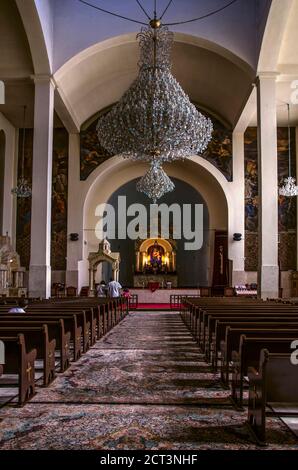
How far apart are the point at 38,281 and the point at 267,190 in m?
6.49

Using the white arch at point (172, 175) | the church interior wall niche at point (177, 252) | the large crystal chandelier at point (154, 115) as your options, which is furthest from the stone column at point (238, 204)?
the large crystal chandelier at point (154, 115)

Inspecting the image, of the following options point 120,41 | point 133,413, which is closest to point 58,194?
point 120,41

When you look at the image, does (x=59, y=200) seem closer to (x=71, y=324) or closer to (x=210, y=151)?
(x=210, y=151)

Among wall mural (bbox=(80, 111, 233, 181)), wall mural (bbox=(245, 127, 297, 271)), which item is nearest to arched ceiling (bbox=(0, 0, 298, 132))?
wall mural (bbox=(80, 111, 233, 181))

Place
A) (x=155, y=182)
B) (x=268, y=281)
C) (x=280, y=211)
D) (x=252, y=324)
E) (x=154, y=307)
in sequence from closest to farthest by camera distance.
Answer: (x=252, y=324) → (x=268, y=281) → (x=155, y=182) → (x=154, y=307) → (x=280, y=211)

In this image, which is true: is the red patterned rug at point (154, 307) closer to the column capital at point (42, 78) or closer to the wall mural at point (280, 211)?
the wall mural at point (280, 211)

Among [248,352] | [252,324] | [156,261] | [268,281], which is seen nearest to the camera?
[248,352]

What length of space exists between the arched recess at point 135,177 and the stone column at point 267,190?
6096 mm

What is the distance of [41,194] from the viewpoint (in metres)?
12.6

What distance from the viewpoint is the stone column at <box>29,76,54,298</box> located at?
40.6ft

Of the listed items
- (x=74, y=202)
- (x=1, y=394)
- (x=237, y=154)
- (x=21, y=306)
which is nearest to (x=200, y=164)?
(x=237, y=154)

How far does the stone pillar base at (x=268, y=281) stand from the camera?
12.0 metres

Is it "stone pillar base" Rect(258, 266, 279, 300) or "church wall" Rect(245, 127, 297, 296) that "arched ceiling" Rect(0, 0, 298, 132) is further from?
"stone pillar base" Rect(258, 266, 279, 300)

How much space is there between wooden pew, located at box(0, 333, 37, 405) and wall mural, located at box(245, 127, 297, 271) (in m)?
14.9
